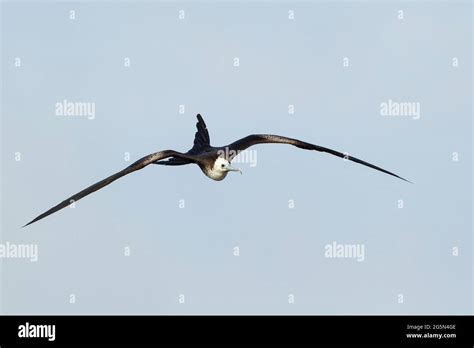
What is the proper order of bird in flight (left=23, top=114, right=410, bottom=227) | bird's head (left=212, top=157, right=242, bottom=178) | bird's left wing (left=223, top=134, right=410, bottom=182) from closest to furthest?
bird in flight (left=23, top=114, right=410, bottom=227) < bird's head (left=212, top=157, right=242, bottom=178) < bird's left wing (left=223, top=134, right=410, bottom=182)

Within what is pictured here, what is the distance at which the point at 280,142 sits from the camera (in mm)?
22906

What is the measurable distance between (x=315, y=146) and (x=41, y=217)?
709 centimetres

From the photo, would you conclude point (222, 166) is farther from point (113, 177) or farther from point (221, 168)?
point (113, 177)

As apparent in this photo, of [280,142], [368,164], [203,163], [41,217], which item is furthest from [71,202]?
[368,164]

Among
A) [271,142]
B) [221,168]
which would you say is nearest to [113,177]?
[221,168]

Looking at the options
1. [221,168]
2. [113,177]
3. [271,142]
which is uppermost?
[271,142]

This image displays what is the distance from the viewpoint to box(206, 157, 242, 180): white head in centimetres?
2177

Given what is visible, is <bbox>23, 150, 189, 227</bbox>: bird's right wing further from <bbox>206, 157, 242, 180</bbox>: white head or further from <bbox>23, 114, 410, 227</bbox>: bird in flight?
<bbox>206, 157, 242, 180</bbox>: white head

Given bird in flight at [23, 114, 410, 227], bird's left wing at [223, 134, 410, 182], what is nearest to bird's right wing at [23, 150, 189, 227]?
bird in flight at [23, 114, 410, 227]

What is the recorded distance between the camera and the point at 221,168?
21812mm

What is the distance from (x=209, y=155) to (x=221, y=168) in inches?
19.7

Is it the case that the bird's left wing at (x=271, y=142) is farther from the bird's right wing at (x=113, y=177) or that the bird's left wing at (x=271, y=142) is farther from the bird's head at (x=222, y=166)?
the bird's right wing at (x=113, y=177)

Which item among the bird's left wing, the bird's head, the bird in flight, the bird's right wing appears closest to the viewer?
the bird's right wing

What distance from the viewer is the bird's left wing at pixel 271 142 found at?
22.3 metres
